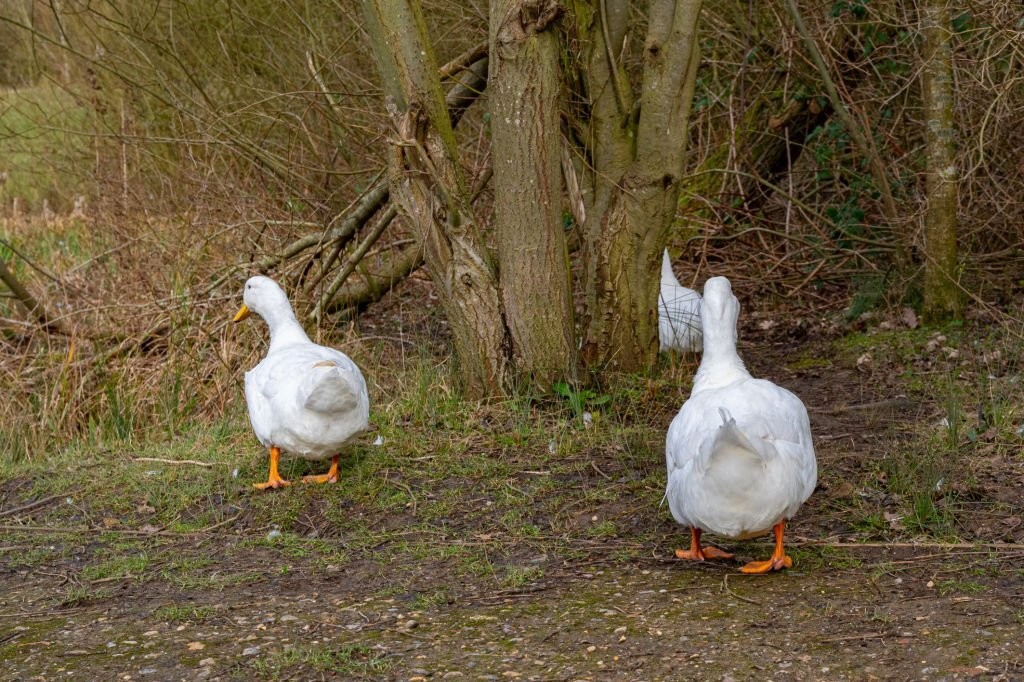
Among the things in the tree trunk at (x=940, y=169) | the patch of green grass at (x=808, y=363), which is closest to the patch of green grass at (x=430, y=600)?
the patch of green grass at (x=808, y=363)

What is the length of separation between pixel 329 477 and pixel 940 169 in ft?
13.8

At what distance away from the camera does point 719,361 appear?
4.57 metres

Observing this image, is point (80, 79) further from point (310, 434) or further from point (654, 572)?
point (654, 572)

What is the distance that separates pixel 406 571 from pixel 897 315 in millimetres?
4552

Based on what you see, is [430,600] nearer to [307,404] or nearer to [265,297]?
[307,404]

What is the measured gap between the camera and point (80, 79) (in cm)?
1034

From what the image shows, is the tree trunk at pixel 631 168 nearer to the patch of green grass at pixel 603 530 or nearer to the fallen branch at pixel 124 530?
the patch of green grass at pixel 603 530

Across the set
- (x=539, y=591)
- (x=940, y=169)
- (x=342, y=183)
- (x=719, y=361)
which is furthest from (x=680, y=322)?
(x=539, y=591)

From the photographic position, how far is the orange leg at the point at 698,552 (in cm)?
427

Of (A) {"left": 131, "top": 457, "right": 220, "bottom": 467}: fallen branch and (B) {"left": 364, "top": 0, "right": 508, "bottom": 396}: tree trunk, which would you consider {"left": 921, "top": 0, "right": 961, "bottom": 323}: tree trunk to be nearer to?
(B) {"left": 364, "top": 0, "right": 508, "bottom": 396}: tree trunk

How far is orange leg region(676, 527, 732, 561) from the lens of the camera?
4273 mm

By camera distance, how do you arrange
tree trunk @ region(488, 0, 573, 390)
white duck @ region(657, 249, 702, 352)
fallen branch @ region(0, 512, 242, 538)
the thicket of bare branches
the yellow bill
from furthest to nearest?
the thicket of bare branches < white duck @ region(657, 249, 702, 352) < the yellow bill < tree trunk @ region(488, 0, 573, 390) < fallen branch @ region(0, 512, 242, 538)

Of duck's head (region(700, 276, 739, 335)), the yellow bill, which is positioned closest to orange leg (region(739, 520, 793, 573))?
duck's head (region(700, 276, 739, 335))

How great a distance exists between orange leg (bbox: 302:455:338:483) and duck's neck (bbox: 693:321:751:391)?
197 centimetres
